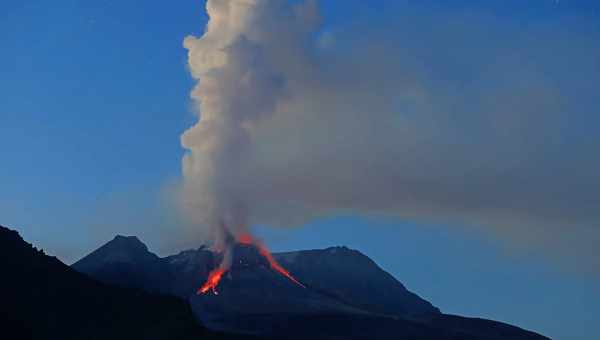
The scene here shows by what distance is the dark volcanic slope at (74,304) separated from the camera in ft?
344

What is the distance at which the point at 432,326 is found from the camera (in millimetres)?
181250

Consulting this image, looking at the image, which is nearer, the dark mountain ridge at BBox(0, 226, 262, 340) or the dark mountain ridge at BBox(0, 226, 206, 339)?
the dark mountain ridge at BBox(0, 226, 262, 340)

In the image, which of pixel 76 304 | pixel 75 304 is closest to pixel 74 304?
pixel 75 304

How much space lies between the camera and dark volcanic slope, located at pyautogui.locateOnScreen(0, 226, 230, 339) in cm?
10500

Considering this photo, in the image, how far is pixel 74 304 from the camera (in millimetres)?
111250

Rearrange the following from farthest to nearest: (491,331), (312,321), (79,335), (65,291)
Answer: (491,331)
(312,321)
(65,291)
(79,335)

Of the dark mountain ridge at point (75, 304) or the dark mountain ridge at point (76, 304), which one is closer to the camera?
the dark mountain ridge at point (76, 304)

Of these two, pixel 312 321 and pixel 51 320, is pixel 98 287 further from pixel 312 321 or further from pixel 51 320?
pixel 312 321

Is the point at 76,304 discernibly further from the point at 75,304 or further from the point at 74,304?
the point at 74,304

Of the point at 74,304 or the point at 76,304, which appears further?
the point at 76,304

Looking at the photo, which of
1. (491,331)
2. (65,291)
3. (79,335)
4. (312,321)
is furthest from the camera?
(491,331)

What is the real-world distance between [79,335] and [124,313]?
7.73 metres

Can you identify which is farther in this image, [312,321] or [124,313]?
[312,321]

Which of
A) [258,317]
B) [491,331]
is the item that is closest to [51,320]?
[258,317]
